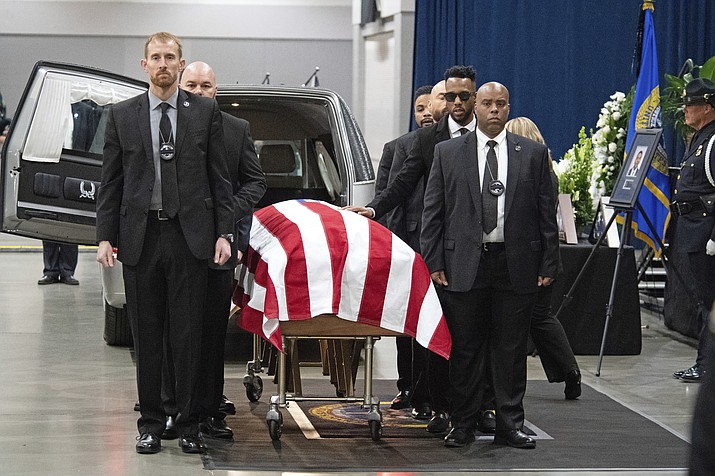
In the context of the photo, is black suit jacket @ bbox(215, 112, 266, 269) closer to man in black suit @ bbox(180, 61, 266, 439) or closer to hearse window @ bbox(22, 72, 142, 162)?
man in black suit @ bbox(180, 61, 266, 439)

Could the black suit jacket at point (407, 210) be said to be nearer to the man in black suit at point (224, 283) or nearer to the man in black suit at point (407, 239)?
the man in black suit at point (407, 239)

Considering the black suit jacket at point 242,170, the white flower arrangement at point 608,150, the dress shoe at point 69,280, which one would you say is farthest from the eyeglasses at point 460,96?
the dress shoe at point 69,280

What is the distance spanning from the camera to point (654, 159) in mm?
8930

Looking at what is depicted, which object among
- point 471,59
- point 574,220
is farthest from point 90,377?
point 471,59

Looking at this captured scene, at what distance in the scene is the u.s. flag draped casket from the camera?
5199mm

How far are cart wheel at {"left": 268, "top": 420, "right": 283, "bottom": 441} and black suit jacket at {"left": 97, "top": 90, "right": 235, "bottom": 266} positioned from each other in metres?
0.81

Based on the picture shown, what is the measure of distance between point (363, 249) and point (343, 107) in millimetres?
2451

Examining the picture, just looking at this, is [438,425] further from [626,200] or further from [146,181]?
[626,200]

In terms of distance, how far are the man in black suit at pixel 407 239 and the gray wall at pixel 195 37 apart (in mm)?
Result: 13292

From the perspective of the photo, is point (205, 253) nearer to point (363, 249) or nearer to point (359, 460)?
point (363, 249)

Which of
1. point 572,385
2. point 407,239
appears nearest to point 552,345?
point 572,385

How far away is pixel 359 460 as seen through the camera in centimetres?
516

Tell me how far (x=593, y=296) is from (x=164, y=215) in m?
3.76

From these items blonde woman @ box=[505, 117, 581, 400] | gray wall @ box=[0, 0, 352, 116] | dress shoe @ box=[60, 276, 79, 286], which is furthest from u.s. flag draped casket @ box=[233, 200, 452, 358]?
gray wall @ box=[0, 0, 352, 116]
